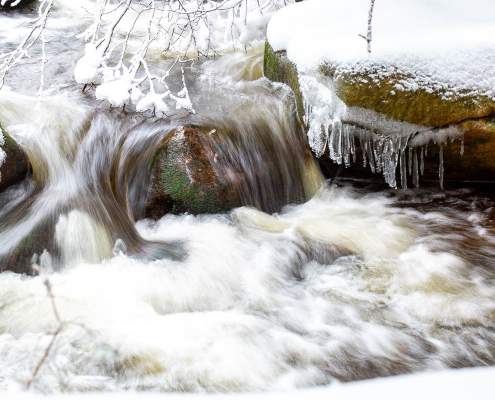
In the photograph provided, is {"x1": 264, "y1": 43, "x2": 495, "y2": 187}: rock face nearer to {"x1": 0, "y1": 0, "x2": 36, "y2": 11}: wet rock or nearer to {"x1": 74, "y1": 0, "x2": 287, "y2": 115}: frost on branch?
{"x1": 74, "y1": 0, "x2": 287, "y2": 115}: frost on branch

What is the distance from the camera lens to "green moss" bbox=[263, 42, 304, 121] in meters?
4.04

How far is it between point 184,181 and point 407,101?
5.63ft

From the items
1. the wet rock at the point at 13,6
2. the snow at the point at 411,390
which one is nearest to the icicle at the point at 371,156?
the snow at the point at 411,390

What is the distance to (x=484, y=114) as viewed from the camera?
3.38 metres

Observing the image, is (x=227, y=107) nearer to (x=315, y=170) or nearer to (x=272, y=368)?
(x=315, y=170)

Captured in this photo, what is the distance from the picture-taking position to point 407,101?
3.38m

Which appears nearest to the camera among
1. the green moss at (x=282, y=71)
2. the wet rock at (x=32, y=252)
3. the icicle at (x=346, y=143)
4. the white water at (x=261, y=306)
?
the white water at (x=261, y=306)

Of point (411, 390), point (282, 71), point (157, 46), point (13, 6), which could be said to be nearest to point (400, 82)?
point (282, 71)

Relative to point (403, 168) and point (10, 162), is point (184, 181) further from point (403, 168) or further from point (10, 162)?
point (403, 168)

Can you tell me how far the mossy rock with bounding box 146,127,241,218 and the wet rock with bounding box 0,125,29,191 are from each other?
1.06 metres

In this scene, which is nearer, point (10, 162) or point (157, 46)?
point (10, 162)

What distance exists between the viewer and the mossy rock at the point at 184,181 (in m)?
3.71

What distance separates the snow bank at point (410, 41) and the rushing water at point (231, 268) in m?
0.73

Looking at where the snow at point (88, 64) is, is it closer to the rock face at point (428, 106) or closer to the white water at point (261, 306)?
the white water at point (261, 306)
